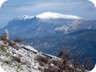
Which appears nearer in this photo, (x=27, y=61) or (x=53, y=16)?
(x=53, y=16)

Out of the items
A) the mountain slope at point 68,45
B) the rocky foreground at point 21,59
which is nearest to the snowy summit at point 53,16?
the mountain slope at point 68,45

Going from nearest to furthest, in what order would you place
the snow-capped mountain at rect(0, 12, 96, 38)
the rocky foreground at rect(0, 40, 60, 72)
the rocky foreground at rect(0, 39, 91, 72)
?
the snow-capped mountain at rect(0, 12, 96, 38), the rocky foreground at rect(0, 39, 91, 72), the rocky foreground at rect(0, 40, 60, 72)

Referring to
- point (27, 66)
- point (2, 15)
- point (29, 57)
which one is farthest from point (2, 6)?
point (29, 57)

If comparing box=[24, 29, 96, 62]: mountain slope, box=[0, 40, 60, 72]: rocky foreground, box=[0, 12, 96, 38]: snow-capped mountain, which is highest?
box=[0, 12, 96, 38]: snow-capped mountain

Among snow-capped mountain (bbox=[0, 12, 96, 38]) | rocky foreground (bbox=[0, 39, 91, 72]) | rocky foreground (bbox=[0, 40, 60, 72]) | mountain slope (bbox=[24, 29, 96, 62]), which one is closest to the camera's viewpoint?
snow-capped mountain (bbox=[0, 12, 96, 38])

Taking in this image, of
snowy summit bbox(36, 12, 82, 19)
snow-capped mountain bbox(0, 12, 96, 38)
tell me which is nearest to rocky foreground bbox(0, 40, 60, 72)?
snow-capped mountain bbox(0, 12, 96, 38)

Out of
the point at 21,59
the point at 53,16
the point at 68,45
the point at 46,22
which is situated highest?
the point at 53,16

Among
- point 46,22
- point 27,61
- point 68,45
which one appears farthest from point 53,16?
point 27,61

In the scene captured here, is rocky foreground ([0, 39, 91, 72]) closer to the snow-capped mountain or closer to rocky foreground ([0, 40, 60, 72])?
rocky foreground ([0, 40, 60, 72])

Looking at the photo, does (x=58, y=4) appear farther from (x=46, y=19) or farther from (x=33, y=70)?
(x=33, y=70)

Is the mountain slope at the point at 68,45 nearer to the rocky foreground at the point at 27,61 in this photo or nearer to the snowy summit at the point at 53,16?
the rocky foreground at the point at 27,61

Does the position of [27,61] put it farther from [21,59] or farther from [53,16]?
[53,16]

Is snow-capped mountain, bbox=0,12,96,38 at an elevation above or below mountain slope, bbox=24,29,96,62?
above

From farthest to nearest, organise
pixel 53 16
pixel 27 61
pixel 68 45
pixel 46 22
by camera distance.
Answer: pixel 27 61 → pixel 68 45 → pixel 46 22 → pixel 53 16
